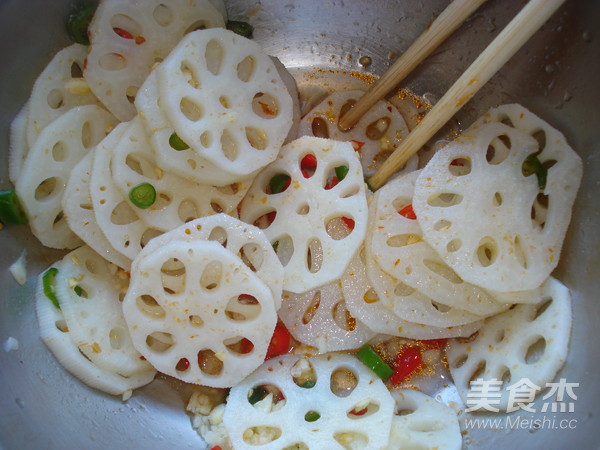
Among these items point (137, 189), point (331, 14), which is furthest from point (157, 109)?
point (331, 14)

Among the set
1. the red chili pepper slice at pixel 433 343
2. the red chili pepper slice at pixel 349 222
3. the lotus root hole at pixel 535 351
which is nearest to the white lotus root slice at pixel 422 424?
the red chili pepper slice at pixel 433 343

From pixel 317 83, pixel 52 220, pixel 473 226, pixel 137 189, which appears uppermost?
pixel 473 226

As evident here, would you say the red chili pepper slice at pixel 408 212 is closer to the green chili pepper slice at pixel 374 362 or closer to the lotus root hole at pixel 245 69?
the green chili pepper slice at pixel 374 362

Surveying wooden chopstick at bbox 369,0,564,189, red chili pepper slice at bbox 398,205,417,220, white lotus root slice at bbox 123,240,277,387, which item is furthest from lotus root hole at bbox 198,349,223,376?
wooden chopstick at bbox 369,0,564,189

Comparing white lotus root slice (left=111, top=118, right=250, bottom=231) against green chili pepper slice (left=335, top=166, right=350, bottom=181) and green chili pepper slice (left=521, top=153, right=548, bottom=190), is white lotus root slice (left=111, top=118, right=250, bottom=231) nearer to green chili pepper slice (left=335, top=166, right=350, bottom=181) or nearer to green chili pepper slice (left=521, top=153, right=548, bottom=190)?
green chili pepper slice (left=335, top=166, right=350, bottom=181)

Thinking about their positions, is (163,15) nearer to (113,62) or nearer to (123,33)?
(123,33)

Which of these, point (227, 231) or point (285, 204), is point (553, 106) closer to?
point (285, 204)
